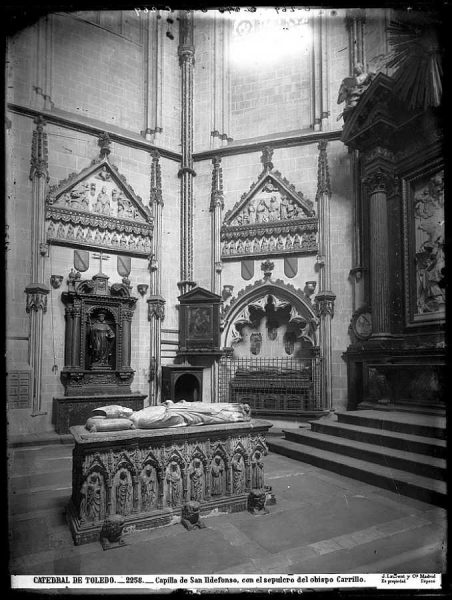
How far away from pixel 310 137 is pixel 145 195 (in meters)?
4.08

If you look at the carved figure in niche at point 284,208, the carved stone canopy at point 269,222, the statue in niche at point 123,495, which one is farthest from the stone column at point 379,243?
the statue in niche at point 123,495

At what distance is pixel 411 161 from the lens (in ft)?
24.0

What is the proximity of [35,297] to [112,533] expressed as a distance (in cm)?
578

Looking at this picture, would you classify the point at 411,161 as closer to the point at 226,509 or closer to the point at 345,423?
the point at 345,423

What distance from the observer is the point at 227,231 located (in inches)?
391

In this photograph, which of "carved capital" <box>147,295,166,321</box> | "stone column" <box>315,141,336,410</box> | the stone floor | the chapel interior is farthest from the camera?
"carved capital" <box>147,295,166,321</box>

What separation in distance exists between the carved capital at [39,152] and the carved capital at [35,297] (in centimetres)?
230

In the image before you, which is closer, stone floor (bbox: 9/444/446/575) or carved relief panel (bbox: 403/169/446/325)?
stone floor (bbox: 9/444/446/575)

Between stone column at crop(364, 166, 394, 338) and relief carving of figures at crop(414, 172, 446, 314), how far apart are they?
578 mm

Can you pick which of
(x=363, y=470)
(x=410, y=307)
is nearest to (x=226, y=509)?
(x=363, y=470)

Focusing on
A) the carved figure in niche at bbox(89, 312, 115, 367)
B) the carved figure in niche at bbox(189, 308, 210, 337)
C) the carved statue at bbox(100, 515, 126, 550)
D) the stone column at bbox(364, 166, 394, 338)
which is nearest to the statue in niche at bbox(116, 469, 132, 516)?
the carved statue at bbox(100, 515, 126, 550)

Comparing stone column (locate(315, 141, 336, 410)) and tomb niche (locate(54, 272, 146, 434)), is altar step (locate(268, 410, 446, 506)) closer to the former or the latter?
stone column (locate(315, 141, 336, 410))

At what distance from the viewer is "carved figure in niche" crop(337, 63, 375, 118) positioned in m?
7.87

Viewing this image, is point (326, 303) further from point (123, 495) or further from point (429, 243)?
point (123, 495)
